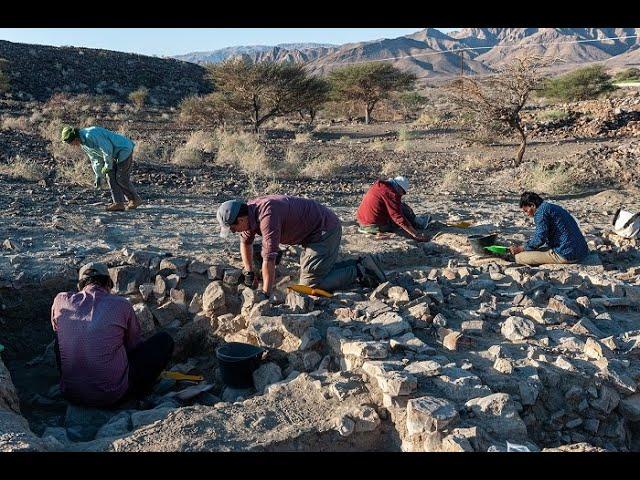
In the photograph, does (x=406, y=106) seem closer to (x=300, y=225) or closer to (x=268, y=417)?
(x=300, y=225)

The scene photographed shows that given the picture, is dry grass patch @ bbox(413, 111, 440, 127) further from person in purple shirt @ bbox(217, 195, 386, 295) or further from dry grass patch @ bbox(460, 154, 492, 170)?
person in purple shirt @ bbox(217, 195, 386, 295)

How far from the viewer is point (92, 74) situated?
92.9ft

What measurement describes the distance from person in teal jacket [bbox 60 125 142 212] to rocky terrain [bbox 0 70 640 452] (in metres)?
0.35

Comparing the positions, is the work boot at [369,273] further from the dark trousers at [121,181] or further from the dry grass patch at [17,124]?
the dry grass patch at [17,124]

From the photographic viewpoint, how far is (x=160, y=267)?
556 centimetres

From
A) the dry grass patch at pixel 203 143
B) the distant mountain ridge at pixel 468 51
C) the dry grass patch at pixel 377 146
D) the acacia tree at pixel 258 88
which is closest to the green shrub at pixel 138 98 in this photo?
the acacia tree at pixel 258 88

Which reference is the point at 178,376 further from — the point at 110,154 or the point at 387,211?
the point at 110,154

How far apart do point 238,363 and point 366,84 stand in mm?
20309

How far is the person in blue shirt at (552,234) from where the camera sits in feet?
19.0

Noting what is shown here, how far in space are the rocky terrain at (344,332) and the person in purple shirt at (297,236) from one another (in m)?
0.19

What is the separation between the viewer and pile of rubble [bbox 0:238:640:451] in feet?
10.9

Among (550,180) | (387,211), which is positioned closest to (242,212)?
(387,211)

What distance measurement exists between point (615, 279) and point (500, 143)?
10.5 meters
